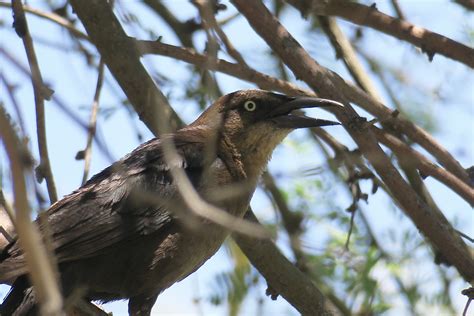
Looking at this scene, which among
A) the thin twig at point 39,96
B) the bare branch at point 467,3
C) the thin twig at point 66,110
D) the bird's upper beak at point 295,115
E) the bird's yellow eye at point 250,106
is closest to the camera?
the thin twig at point 66,110

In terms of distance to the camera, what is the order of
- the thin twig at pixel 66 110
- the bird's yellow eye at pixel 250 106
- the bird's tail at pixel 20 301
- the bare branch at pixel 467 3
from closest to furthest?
the thin twig at pixel 66 110, the bird's tail at pixel 20 301, the bare branch at pixel 467 3, the bird's yellow eye at pixel 250 106

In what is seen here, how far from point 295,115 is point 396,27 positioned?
2.97 feet

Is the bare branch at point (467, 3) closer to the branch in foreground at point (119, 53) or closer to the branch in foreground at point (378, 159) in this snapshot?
the branch in foreground at point (378, 159)

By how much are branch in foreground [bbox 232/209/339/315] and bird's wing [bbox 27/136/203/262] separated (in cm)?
55

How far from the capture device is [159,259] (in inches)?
209

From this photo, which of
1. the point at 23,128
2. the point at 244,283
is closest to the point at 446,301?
the point at 244,283

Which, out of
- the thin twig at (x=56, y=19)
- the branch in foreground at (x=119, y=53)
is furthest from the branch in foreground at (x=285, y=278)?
the thin twig at (x=56, y=19)

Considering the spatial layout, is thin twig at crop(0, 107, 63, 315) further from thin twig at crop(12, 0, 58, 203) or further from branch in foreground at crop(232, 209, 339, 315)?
branch in foreground at crop(232, 209, 339, 315)

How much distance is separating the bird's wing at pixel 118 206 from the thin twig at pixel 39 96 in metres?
0.19

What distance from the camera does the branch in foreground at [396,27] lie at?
5840 millimetres

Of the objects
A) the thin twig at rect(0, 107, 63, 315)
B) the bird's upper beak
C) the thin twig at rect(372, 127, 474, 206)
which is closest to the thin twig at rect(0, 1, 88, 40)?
the bird's upper beak

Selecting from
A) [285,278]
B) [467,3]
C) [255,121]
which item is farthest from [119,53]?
[467,3]

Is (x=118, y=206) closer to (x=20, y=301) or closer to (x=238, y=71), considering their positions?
(x=20, y=301)

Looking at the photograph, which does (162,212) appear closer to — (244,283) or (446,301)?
(244,283)
